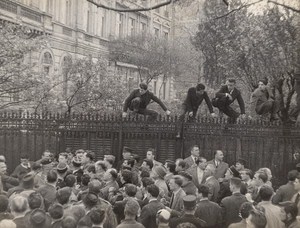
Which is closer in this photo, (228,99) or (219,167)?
(219,167)

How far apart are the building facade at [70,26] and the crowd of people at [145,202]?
11679 mm

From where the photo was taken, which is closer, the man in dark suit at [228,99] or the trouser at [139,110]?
the man in dark suit at [228,99]

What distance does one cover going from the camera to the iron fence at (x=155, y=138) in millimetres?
14930

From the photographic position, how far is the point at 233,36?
91.9ft

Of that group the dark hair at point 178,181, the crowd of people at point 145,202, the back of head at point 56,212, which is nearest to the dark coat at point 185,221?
the crowd of people at point 145,202

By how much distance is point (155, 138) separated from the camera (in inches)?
627

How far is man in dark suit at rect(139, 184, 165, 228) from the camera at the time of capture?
26.7 feet

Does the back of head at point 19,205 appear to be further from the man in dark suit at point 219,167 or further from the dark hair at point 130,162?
the man in dark suit at point 219,167

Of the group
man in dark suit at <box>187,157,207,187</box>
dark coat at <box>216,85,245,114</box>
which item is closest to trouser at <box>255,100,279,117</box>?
dark coat at <box>216,85,245,114</box>

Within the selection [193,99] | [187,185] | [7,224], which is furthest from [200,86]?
[7,224]

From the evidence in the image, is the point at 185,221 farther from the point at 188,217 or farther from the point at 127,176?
the point at 127,176

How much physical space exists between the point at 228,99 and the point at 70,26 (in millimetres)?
18852

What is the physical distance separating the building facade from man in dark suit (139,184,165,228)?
13384mm

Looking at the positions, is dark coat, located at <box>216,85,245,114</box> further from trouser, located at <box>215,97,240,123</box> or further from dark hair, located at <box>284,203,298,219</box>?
dark hair, located at <box>284,203,298,219</box>
